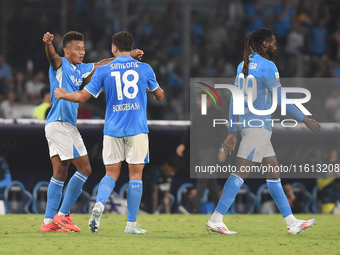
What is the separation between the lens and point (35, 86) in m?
14.3

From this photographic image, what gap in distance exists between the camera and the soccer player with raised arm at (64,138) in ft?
24.2

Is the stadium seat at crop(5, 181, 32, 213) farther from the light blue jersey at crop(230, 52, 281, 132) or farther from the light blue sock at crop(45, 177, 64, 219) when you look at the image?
the light blue jersey at crop(230, 52, 281, 132)

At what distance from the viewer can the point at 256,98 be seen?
7324 millimetres

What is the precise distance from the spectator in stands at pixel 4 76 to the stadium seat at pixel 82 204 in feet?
14.5

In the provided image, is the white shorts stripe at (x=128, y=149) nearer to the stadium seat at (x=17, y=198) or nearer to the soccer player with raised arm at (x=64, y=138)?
the soccer player with raised arm at (x=64, y=138)

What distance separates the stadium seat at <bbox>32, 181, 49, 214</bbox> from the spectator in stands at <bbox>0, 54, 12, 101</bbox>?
166 inches

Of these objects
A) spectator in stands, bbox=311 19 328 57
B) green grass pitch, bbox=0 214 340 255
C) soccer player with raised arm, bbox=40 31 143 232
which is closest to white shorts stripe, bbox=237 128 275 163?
green grass pitch, bbox=0 214 340 255

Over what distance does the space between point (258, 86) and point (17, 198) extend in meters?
4.73

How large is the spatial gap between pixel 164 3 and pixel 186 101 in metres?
5.80

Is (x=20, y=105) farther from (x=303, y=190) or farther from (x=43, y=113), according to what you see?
(x=303, y=190)

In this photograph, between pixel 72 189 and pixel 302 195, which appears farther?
pixel 302 195

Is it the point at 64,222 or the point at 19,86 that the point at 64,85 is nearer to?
the point at 64,222

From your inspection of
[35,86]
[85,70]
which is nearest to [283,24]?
[35,86]

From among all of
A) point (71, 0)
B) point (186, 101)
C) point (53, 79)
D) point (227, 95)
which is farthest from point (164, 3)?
point (53, 79)
